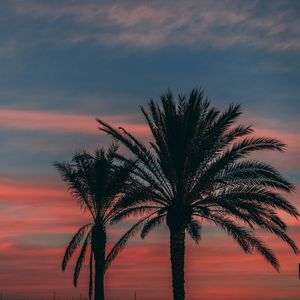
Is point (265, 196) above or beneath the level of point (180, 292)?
above

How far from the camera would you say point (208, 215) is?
3703 centimetres

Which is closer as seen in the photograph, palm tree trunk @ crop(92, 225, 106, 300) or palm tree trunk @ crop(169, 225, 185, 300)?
palm tree trunk @ crop(169, 225, 185, 300)

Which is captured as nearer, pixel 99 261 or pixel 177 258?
pixel 177 258

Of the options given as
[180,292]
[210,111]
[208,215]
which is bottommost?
[180,292]

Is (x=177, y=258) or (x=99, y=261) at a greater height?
(x=99, y=261)

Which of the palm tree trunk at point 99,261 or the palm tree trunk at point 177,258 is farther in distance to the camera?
the palm tree trunk at point 99,261

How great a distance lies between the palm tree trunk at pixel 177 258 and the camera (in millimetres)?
36969

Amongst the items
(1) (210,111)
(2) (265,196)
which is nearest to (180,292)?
(2) (265,196)

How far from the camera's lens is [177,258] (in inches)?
1465

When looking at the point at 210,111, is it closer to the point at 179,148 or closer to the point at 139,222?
the point at 179,148

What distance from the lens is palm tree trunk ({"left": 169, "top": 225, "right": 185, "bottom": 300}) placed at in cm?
3697

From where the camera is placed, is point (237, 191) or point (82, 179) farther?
point (82, 179)

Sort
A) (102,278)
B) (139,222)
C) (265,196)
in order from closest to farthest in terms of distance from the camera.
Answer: (265,196) → (139,222) → (102,278)

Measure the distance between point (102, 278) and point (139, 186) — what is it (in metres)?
7.89
